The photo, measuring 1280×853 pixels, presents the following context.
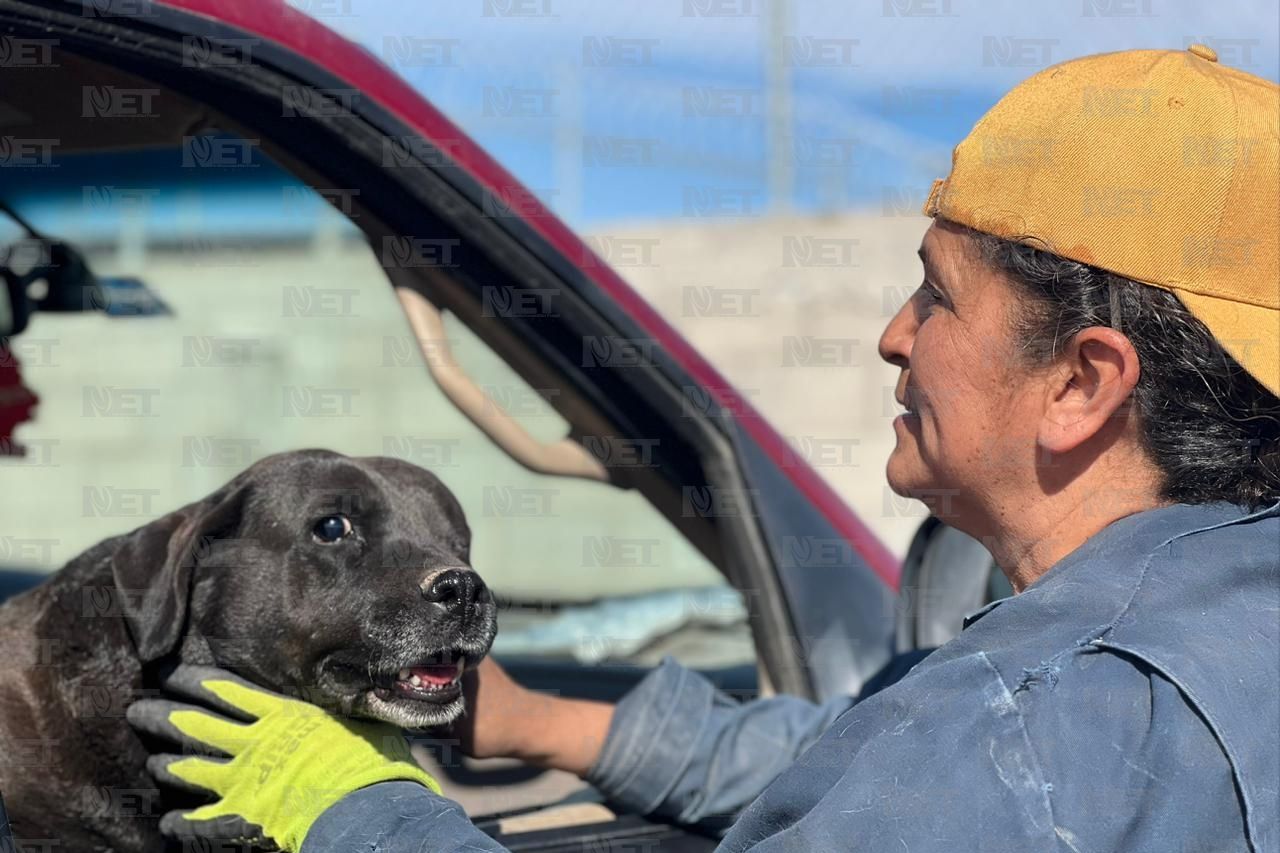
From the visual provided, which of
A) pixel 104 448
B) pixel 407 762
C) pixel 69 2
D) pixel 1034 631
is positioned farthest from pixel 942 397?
pixel 104 448

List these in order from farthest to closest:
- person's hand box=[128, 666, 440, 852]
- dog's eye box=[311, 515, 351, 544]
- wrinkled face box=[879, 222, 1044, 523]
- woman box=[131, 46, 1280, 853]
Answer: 1. dog's eye box=[311, 515, 351, 544]
2. person's hand box=[128, 666, 440, 852]
3. wrinkled face box=[879, 222, 1044, 523]
4. woman box=[131, 46, 1280, 853]

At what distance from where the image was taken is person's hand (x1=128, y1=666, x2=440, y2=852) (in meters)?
1.95

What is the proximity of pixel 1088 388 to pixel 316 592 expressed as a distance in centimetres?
136

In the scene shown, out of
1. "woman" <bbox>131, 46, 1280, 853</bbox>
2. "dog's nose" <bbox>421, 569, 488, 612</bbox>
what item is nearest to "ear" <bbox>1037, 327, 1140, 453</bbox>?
"woman" <bbox>131, 46, 1280, 853</bbox>

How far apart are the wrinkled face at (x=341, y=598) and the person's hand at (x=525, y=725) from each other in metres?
0.17

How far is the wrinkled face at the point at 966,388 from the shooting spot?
6.03ft

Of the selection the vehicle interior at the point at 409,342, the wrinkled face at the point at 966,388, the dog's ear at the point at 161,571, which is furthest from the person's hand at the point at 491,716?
the wrinkled face at the point at 966,388

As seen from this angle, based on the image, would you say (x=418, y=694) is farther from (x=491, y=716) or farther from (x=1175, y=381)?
(x=1175, y=381)

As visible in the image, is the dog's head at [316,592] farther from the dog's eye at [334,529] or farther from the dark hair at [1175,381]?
the dark hair at [1175,381]

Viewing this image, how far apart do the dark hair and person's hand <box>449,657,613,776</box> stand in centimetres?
123

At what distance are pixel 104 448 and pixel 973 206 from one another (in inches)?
201

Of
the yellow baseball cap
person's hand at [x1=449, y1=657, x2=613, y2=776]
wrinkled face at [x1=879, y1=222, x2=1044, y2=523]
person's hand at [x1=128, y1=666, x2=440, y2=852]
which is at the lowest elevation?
person's hand at [x1=449, y1=657, x2=613, y2=776]

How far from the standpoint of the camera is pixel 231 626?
2.42m

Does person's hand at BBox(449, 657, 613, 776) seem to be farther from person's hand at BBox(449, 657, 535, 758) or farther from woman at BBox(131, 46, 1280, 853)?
woman at BBox(131, 46, 1280, 853)
